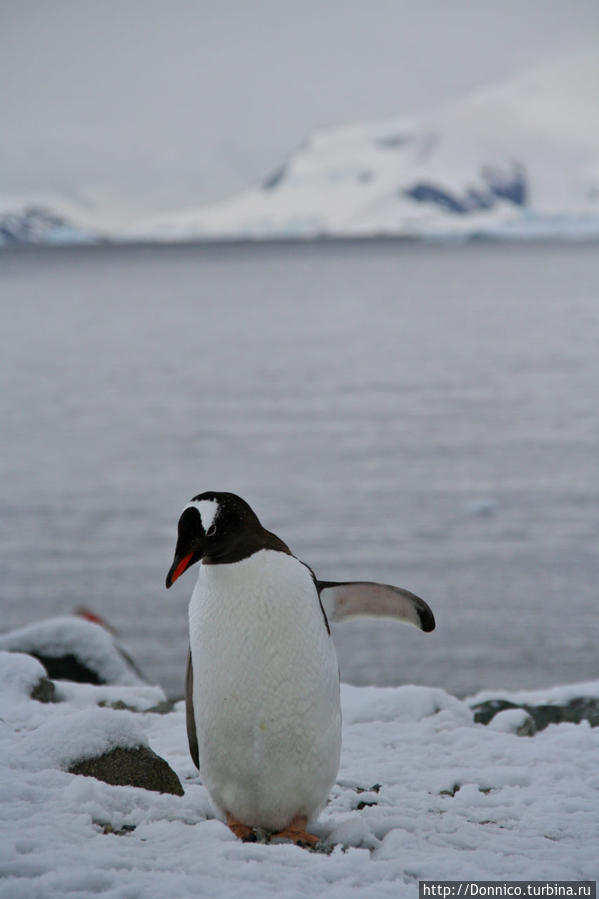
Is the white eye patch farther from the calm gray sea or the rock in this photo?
the calm gray sea

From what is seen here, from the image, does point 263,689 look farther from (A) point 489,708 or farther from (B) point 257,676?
(A) point 489,708

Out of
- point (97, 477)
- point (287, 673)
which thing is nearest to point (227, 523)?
point (287, 673)

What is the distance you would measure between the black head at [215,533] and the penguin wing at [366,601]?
1.48 feet

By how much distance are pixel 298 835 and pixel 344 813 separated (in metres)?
0.41

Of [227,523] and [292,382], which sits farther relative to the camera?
[292,382]

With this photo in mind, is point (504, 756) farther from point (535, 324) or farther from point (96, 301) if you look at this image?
point (96, 301)

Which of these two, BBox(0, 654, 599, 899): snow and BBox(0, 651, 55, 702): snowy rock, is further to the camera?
BBox(0, 651, 55, 702): snowy rock

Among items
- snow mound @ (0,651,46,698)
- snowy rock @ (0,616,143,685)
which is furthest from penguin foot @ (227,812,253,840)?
snowy rock @ (0,616,143,685)

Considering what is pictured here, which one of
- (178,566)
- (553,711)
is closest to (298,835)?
(178,566)

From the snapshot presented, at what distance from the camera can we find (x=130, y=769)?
4.18m

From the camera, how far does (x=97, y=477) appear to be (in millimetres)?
20359

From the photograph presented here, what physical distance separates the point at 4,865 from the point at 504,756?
2616 mm

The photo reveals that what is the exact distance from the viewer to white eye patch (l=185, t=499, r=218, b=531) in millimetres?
3666

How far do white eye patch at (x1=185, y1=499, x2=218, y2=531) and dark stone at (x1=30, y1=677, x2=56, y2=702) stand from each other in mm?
2065
